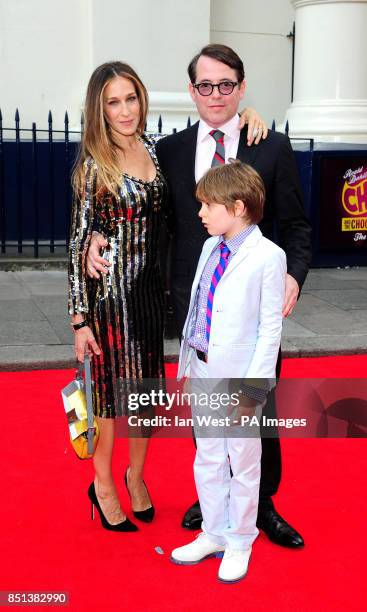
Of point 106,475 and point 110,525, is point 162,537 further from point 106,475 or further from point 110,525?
point 106,475

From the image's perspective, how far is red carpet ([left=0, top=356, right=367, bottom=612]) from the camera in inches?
133

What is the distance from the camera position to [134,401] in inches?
153

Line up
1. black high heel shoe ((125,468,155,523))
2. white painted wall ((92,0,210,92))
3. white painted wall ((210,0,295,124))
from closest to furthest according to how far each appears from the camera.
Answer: black high heel shoe ((125,468,155,523)) < white painted wall ((92,0,210,92)) < white painted wall ((210,0,295,124))

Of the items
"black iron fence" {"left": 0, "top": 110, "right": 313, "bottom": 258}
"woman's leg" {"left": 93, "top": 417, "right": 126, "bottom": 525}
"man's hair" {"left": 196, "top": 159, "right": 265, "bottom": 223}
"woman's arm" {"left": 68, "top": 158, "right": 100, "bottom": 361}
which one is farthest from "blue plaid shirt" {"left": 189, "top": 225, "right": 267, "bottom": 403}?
"black iron fence" {"left": 0, "top": 110, "right": 313, "bottom": 258}

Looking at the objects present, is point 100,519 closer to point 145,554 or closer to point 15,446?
point 145,554

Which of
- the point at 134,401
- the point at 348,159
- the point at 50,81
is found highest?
the point at 50,81

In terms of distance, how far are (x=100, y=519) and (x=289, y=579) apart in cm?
97

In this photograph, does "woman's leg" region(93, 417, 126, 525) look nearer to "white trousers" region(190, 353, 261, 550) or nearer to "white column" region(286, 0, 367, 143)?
"white trousers" region(190, 353, 261, 550)

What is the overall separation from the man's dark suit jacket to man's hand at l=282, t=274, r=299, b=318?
2.6 inches

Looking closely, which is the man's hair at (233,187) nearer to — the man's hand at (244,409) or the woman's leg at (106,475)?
the man's hand at (244,409)

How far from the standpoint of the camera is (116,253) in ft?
12.3

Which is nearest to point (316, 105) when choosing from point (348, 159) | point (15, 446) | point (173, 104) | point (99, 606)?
point (348, 159)

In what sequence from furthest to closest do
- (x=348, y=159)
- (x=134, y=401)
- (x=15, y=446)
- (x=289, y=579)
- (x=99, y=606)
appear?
(x=348, y=159) < (x=15, y=446) < (x=134, y=401) < (x=289, y=579) < (x=99, y=606)

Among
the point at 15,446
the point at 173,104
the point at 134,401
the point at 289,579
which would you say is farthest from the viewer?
the point at 173,104
